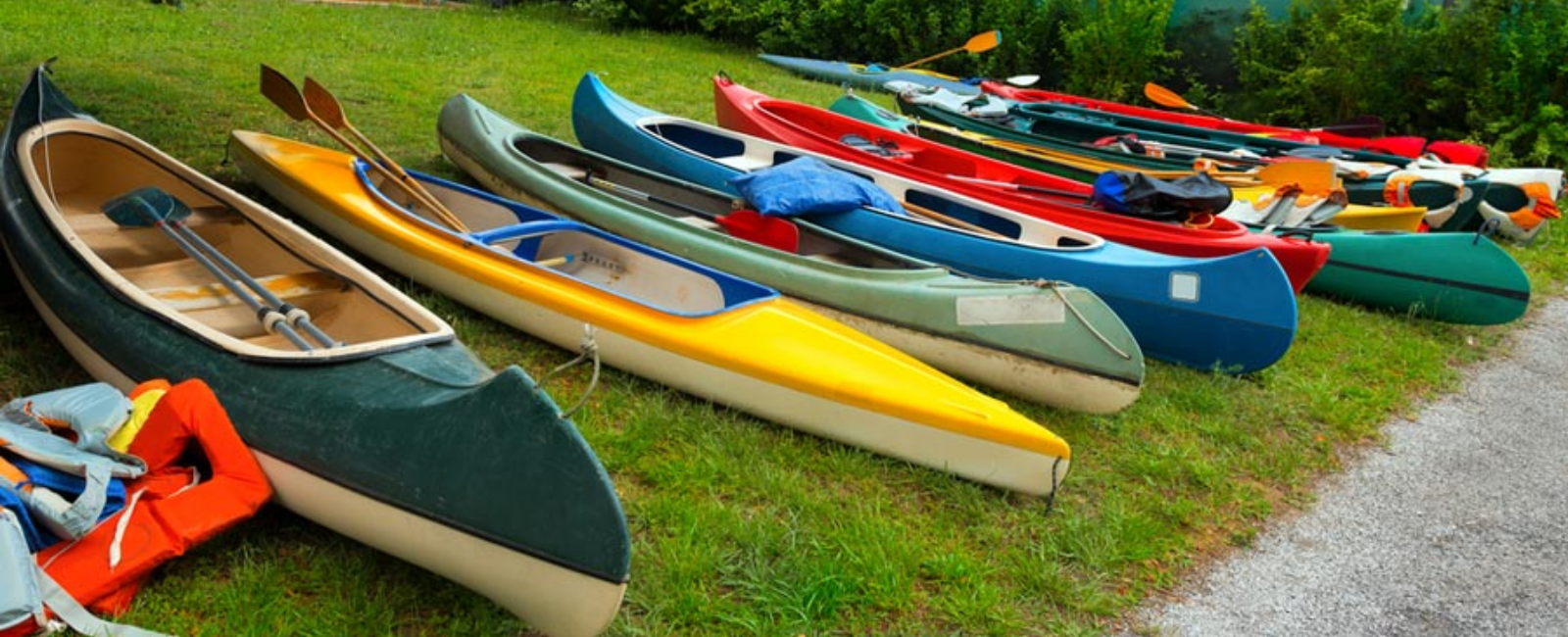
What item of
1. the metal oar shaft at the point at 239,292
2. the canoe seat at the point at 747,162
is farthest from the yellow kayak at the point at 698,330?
the canoe seat at the point at 747,162

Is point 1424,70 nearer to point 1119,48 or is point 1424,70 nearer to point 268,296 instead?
point 1119,48

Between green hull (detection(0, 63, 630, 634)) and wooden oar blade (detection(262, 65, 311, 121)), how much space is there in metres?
1.87

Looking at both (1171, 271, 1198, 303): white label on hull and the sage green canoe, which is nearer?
the sage green canoe

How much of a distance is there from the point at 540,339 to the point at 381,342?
1325 mm

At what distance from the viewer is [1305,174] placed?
6184 millimetres

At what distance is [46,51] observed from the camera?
8.05 meters

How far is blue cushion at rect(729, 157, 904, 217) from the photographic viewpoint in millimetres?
4727

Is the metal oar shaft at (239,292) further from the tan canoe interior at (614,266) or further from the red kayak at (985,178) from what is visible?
the red kayak at (985,178)

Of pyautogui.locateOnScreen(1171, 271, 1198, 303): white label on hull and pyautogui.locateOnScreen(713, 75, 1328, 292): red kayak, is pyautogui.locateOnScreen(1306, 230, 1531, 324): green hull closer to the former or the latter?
pyautogui.locateOnScreen(713, 75, 1328, 292): red kayak

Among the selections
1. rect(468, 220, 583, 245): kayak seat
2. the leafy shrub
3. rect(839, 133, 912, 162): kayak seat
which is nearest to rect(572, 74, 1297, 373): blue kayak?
rect(839, 133, 912, 162): kayak seat

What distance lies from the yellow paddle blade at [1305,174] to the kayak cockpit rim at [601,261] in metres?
3.94

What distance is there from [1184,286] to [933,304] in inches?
47.4

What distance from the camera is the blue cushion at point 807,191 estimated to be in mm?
4727

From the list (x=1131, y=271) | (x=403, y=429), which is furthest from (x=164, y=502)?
(x=1131, y=271)
